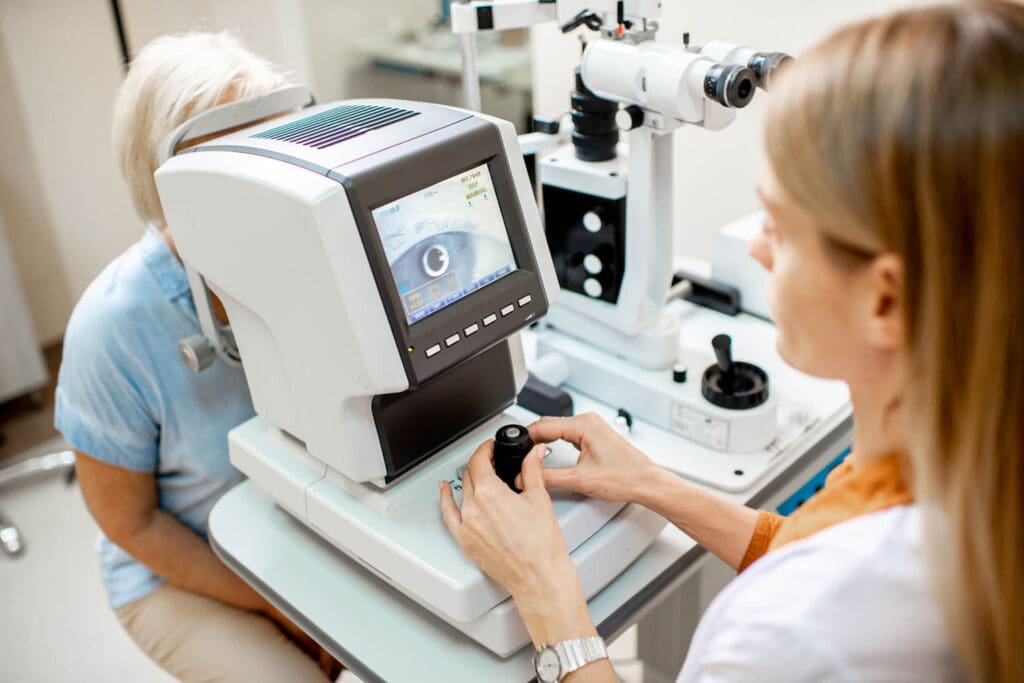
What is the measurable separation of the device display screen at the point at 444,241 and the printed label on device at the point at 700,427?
1.38 feet

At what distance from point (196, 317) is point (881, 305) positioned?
963 millimetres

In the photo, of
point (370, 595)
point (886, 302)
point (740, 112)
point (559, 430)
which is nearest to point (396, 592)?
point (370, 595)

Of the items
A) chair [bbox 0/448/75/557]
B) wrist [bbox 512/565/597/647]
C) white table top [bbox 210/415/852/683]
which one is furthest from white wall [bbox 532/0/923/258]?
chair [bbox 0/448/75/557]

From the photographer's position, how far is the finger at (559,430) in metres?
1.07

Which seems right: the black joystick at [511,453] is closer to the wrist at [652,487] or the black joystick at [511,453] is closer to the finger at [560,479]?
the finger at [560,479]

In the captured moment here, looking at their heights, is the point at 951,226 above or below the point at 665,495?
above

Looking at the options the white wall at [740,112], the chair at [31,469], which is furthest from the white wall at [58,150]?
the white wall at [740,112]

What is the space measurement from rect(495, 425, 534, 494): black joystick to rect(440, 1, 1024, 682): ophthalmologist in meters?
0.28

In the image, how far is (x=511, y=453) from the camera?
98 centimetres

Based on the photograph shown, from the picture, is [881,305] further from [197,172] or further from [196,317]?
[196,317]

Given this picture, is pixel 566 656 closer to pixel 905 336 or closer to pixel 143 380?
pixel 905 336

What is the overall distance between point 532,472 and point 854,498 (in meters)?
0.34

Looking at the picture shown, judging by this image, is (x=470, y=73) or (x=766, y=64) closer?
(x=766, y=64)

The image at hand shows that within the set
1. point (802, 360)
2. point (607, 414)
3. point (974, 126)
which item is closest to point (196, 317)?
point (607, 414)
